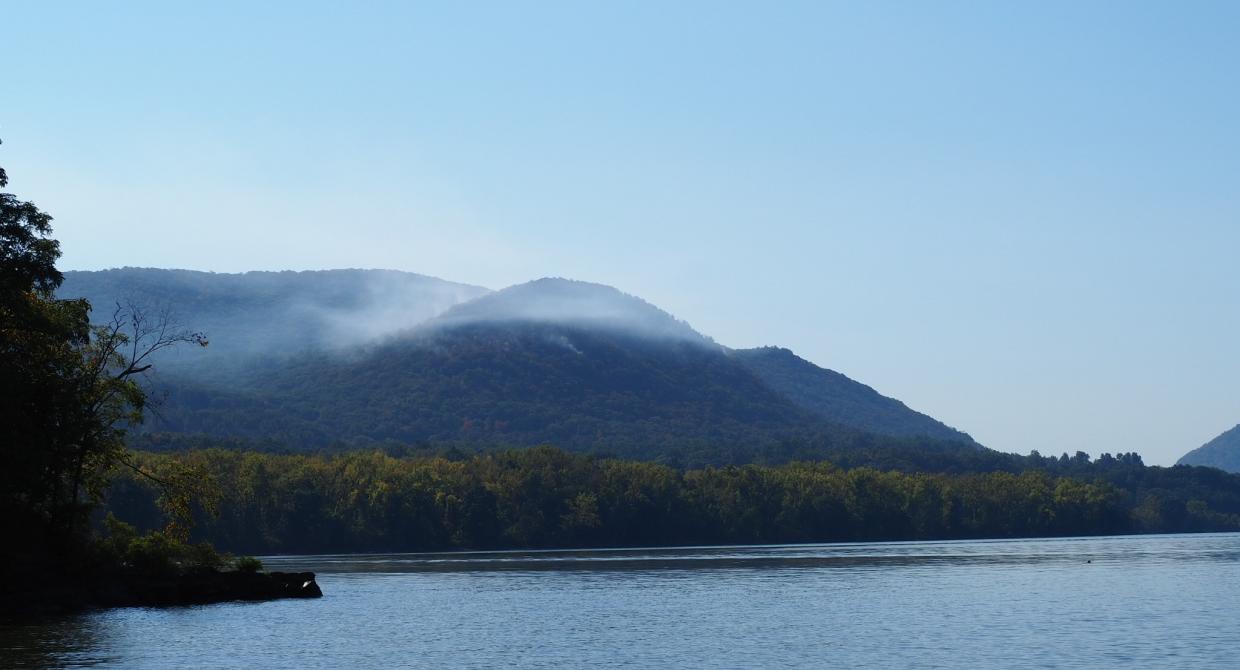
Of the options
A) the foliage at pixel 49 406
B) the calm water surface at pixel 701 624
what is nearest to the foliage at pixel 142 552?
the foliage at pixel 49 406

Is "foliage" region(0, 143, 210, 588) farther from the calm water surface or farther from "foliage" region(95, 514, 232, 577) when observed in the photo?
the calm water surface

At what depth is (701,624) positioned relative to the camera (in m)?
72.8

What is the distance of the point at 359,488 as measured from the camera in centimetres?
19412

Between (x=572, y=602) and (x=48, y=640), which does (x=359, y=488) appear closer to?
(x=572, y=602)

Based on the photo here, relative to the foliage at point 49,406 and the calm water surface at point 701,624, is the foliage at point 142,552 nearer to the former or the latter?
the foliage at point 49,406

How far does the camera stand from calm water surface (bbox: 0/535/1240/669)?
5584cm

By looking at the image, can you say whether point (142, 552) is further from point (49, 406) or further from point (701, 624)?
point (701, 624)

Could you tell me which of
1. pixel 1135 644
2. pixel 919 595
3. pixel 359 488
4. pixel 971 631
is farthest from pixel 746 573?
pixel 359 488

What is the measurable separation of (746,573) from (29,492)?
64892 millimetres

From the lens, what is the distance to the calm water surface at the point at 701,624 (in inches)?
2199

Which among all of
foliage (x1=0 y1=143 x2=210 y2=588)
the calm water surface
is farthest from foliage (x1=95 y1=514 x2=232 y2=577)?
the calm water surface

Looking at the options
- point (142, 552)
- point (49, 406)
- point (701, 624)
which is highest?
point (49, 406)

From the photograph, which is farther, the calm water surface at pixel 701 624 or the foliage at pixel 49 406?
the foliage at pixel 49 406

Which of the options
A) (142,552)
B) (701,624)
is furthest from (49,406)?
(701,624)
